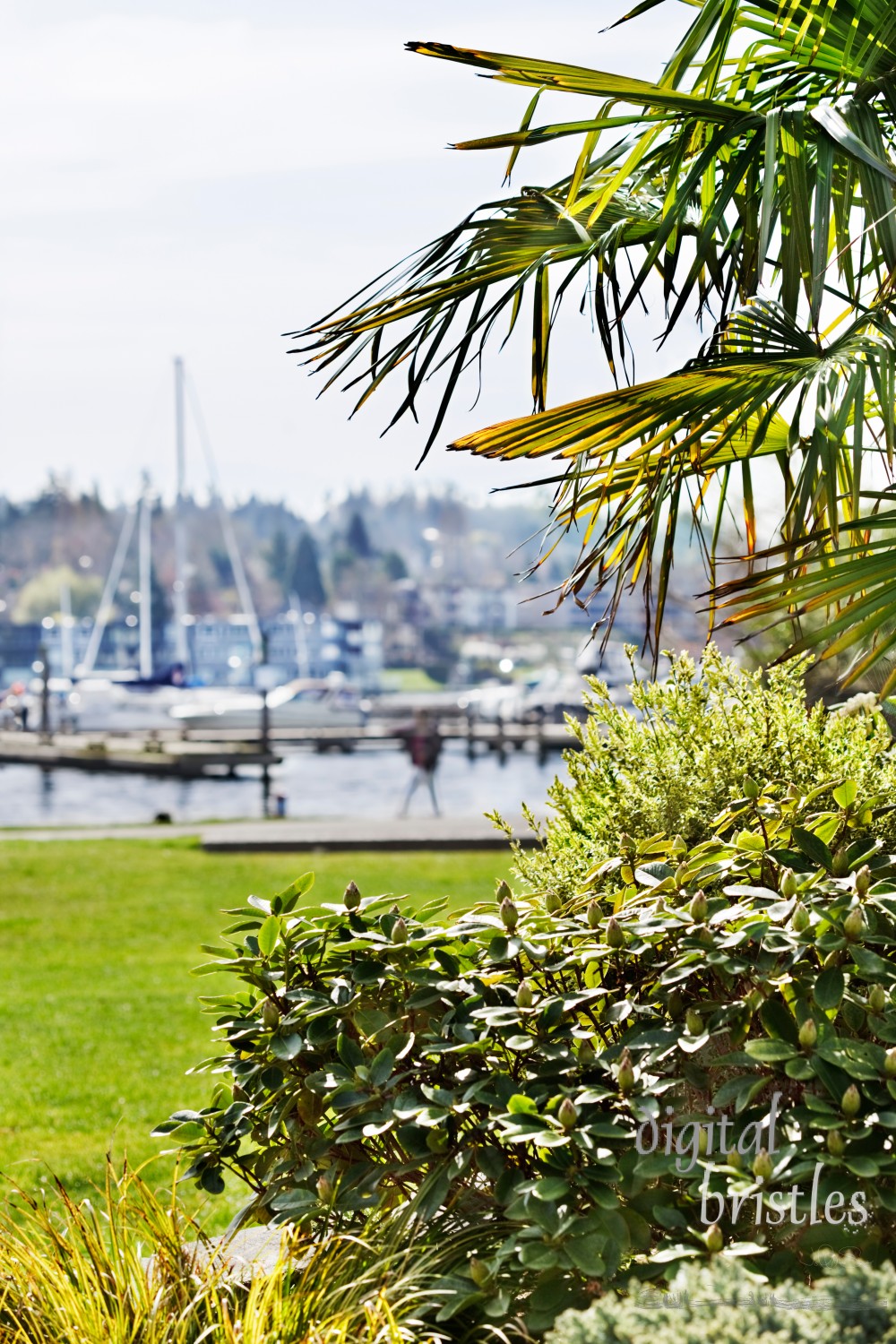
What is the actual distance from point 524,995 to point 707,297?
2013 millimetres

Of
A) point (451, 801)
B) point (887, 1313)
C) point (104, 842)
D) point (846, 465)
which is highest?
point (846, 465)

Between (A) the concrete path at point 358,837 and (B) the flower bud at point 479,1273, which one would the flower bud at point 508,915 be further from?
(A) the concrete path at point 358,837

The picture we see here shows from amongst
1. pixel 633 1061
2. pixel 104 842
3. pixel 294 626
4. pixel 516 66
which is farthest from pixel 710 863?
pixel 294 626

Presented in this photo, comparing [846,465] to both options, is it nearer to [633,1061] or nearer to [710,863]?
[710,863]

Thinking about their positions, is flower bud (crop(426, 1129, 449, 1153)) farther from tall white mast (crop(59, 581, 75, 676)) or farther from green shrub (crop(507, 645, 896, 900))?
tall white mast (crop(59, 581, 75, 676))

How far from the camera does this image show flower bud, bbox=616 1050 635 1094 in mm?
1980

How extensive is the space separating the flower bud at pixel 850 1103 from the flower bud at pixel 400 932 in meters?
0.82

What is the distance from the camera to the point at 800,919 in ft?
6.84

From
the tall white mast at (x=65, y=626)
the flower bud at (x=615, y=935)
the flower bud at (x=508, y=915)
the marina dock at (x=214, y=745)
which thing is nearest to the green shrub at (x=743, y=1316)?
the flower bud at (x=615, y=935)

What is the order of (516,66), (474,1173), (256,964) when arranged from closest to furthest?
(474,1173), (256,964), (516,66)

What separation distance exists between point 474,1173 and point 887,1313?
105 cm

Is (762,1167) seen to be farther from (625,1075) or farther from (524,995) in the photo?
(524,995)

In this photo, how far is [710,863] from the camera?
2.35 metres

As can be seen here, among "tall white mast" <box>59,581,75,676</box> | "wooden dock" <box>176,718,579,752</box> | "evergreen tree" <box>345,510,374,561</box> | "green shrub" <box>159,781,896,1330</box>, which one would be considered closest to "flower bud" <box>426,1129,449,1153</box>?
"green shrub" <box>159,781,896,1330</box>
